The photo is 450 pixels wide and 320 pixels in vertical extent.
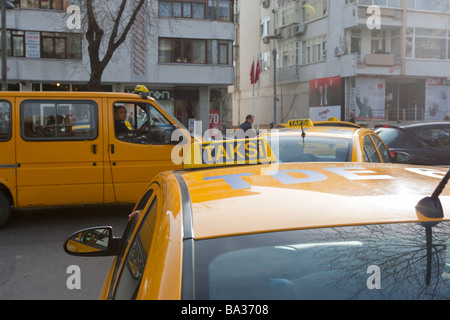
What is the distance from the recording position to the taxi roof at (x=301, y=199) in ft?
5.49

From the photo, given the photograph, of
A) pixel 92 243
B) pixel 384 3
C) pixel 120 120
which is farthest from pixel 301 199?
pixel 384 3

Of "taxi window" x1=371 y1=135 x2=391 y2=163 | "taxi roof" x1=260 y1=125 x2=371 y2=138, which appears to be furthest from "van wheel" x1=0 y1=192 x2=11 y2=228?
"taxi window" x1=371 y1=135 x2=391 y2=163

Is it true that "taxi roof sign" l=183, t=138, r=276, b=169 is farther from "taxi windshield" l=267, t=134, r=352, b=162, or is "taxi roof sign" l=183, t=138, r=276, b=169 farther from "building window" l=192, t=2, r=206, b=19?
"building window" l=192, t=2, r=206, b=19

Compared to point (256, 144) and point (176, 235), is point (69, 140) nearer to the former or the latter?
point (256, 144)

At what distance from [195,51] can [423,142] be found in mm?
24453

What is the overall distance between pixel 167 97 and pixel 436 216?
3221 cm

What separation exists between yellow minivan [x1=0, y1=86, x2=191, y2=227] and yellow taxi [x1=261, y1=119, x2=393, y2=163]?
226 centimetres

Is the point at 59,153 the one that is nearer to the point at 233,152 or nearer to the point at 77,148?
the point at 77,148

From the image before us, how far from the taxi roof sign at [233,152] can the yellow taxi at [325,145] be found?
8.87 feet

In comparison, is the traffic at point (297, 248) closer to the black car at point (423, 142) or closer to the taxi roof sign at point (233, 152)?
the taxi roof sign at point (233, 152)

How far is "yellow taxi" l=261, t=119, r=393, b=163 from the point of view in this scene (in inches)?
238

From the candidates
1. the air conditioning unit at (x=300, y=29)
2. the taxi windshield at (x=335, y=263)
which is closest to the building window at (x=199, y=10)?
the air conditioning unit at (x=300, y=29)

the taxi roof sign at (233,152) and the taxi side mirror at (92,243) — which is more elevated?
the taxi roof sign at (233,152)

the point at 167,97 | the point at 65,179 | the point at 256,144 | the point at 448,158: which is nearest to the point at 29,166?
the point at 65,179
